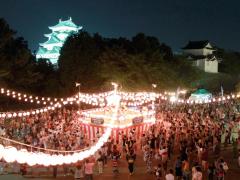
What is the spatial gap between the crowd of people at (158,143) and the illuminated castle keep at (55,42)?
4323 centimetres

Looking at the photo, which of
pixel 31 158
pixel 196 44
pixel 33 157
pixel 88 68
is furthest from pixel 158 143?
pixel 196 44

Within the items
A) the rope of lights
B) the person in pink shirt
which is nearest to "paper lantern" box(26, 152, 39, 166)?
the rope of lights

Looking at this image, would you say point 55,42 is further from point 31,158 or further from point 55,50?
point 31,158

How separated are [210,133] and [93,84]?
19243 millimetres

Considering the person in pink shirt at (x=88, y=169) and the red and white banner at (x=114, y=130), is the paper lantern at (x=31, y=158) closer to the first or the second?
the person in pink shirt at (x=88, y=169)

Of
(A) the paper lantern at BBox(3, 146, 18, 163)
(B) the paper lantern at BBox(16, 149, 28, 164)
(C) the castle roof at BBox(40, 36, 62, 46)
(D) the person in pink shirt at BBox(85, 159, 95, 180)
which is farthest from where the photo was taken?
(C) the castle roof at BBox(40, 36, 62, 46)

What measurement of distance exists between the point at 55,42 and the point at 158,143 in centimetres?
5787

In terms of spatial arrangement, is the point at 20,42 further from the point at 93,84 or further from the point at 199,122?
the point at 199,122

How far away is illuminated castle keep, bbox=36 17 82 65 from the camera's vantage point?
72.2m

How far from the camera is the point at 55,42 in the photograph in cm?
7569

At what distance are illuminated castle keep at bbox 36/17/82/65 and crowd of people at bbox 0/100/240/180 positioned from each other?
43.2 meters

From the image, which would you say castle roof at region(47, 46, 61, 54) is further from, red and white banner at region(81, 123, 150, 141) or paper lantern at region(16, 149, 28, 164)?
paper lantern at region(16, 149, 28, 164)

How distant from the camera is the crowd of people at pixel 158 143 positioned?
16.2 meters

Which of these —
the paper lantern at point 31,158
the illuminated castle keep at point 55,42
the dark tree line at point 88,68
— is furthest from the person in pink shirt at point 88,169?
the illuminated castle keep at point 55,42
